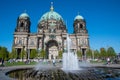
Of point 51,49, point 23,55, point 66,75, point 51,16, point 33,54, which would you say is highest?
point 51,16

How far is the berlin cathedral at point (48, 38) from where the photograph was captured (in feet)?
245

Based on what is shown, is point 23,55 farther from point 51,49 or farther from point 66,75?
point 66,75

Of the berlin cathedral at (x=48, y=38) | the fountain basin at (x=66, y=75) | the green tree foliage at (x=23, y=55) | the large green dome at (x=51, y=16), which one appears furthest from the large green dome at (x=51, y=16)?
the fountain basin at (x=66, y=75)

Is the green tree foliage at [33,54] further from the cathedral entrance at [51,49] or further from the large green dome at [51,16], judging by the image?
the large green dome at [51,16]

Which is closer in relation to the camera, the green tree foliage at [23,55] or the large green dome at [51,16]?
the green tree foliage at [23,55]

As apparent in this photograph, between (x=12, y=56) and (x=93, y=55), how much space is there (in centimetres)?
3301

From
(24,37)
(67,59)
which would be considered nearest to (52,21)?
(24,37)

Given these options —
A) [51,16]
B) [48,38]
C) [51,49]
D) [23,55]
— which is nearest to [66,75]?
[23,55]

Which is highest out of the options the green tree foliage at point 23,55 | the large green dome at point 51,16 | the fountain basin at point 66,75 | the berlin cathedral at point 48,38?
the large green dome at point 51,16

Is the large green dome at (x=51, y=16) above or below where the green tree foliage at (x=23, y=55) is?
above

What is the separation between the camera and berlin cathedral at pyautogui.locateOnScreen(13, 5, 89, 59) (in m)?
A: 74.7

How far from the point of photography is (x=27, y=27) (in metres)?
77.6

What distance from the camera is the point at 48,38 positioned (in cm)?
7588

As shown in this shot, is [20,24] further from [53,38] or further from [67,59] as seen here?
[67,59]
